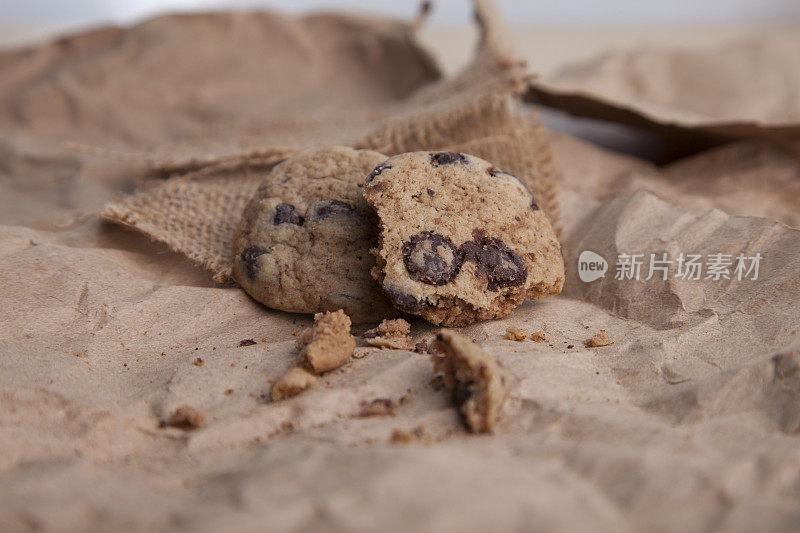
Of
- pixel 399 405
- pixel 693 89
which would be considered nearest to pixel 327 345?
pixel 399 405

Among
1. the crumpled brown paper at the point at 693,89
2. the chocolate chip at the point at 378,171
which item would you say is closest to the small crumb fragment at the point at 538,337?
the chocolate chip at the point at 378,171

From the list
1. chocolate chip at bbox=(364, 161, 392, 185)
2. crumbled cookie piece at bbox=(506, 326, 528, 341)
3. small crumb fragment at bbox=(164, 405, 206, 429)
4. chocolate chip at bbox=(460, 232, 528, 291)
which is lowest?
small crumb fragment at bbox=(164, 405, 206, 429)

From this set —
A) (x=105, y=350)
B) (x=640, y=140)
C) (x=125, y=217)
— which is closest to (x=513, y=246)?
(x=105, y=350)
